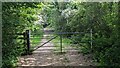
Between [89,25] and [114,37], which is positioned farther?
[89,25]

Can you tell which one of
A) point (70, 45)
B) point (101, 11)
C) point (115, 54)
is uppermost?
point (101, 11)

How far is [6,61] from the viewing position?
5.90m

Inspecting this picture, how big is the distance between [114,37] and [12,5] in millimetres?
2654

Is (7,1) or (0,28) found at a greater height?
(7,1)

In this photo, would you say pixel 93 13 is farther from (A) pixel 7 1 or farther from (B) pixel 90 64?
(A) pixel 7 1

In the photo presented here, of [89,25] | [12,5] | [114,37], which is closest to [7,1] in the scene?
[12,5]

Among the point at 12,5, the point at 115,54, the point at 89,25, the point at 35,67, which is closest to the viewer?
the point at 115,54

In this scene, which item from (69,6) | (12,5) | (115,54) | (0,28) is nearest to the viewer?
(115,54)

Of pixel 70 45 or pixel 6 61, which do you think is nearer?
pixel 6 61

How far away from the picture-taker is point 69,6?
13375 mm

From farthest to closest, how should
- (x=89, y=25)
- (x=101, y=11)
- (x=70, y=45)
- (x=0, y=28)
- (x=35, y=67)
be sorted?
1. (x=70, y=45)
2. (x=89, y=25)
3. (x=101, y=11)
4. (x=35, y=67)
5. (x=0, y=28)

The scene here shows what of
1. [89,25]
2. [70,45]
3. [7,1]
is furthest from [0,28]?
[70,45]

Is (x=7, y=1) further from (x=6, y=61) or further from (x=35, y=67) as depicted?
(x=35, y=67)

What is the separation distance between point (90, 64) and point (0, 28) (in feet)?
9.31
